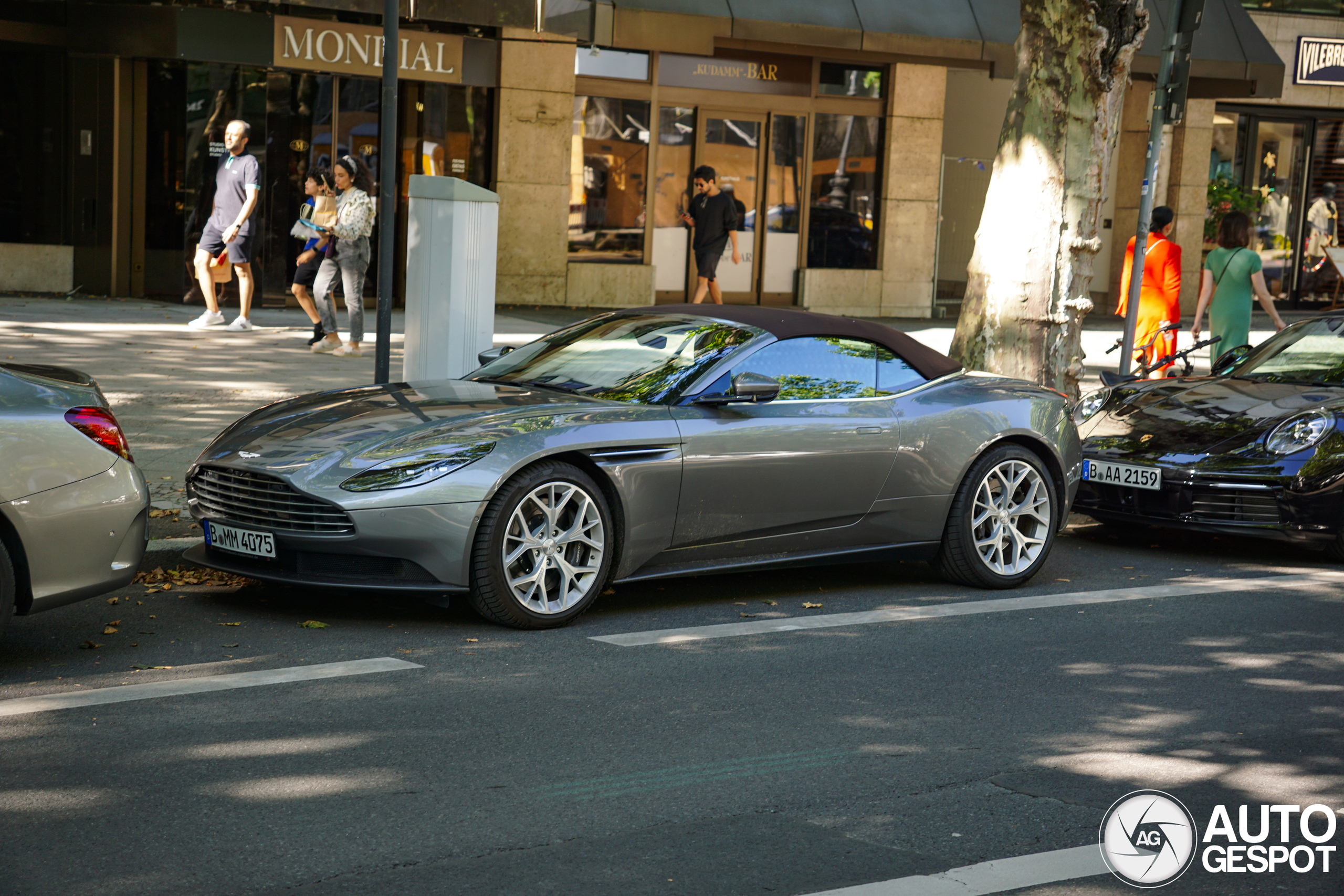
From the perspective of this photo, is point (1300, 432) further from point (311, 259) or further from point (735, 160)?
point (735, 160)

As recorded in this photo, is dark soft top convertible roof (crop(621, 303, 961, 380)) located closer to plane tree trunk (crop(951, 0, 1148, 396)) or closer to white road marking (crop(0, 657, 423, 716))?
white road marking (crop(0, 657, 423, 716))

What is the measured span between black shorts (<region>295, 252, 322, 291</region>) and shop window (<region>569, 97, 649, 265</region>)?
5946 mm

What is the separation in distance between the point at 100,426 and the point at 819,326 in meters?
3.36

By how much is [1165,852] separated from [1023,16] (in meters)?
8.78

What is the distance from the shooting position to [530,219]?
1912 cm

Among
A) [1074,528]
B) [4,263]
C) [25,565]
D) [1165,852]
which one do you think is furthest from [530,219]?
[1165,852]

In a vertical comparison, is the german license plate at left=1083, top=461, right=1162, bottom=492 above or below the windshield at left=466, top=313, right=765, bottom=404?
below

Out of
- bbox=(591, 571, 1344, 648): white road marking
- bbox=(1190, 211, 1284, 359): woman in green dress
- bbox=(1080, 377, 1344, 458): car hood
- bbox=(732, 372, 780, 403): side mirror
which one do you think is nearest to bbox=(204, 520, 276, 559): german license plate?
bbox=(591, 571, 1344, 648): white road marking

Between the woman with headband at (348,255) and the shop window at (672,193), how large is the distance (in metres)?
6.91

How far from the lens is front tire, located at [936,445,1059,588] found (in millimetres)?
7410

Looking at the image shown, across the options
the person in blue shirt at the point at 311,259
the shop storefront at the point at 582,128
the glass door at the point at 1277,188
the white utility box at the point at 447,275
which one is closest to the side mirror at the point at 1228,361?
the white utility box at the point at 447,275

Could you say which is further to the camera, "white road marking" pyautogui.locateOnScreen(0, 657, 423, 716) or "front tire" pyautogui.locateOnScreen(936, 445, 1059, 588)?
"front tire" pyautogui.locateOnScreen(936, 445, 1059, 588)

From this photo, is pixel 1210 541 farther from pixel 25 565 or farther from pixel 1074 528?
pixel 25 565

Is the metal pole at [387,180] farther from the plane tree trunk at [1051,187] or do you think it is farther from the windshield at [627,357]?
the plane tree trunk at [1051,187]
